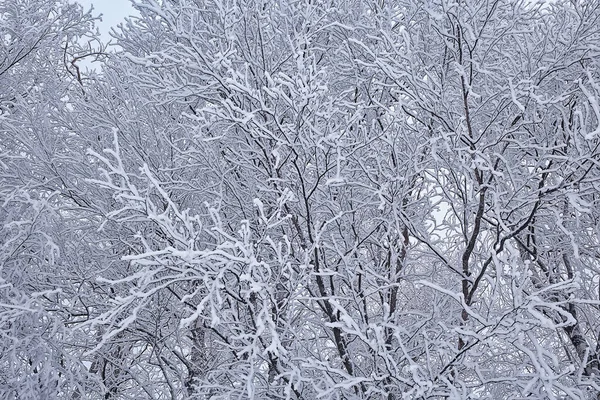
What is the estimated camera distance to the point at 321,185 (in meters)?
4.73

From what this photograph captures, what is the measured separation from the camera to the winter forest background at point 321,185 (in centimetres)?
376

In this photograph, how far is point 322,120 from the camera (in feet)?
13.7

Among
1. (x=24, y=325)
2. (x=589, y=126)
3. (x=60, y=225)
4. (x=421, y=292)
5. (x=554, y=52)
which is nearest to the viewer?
(x=554, y=52)

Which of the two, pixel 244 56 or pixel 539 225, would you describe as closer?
pixel 244 56

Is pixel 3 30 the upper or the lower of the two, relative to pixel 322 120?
upper

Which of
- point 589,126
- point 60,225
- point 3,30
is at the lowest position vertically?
point 589,126

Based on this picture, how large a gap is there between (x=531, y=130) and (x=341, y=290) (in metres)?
2.25

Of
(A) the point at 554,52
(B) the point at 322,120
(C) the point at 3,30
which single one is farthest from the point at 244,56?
(C) the point at 3,30

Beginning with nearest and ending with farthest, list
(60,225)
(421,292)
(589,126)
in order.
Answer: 1. (589,126)
2. (60,225)
3. (421,292)

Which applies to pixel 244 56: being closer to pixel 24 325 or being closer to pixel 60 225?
pixel 60 225

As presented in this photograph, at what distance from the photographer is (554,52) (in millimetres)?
4176

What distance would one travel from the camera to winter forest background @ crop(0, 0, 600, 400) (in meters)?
3.76

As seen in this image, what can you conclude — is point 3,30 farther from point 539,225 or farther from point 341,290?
point 539,225

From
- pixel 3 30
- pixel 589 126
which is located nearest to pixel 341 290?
pixel 589 126
